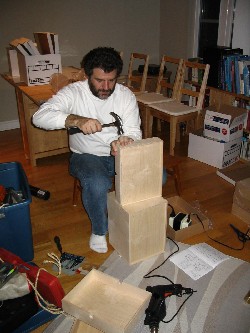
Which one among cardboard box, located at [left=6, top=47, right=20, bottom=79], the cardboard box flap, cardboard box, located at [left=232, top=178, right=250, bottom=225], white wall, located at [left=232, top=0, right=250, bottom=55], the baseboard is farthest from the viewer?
the baseboard

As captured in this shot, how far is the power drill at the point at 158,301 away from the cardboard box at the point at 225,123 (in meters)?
1.80

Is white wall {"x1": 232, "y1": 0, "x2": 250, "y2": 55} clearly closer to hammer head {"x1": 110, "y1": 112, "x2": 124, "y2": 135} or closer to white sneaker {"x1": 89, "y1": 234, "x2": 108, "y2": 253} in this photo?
hammer head {"x1": 110, "y1": 112, "x2": 124, "y2": 135}

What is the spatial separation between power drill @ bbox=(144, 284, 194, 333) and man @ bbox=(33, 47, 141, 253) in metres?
0.51

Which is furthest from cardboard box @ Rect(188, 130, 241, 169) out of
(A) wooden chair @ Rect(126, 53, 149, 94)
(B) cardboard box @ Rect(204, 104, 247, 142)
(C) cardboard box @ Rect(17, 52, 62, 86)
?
(C) cardboard box @ Rect(17, 52, 62, 86)

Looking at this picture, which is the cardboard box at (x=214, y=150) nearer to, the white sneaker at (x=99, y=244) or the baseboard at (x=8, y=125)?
the white sneaker at (x=99, y=244)

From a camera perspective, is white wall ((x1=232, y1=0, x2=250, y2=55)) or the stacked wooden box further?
white wall ((x1=232, y1=0, x2=250, y2=55))

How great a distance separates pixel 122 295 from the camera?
5.65 feet

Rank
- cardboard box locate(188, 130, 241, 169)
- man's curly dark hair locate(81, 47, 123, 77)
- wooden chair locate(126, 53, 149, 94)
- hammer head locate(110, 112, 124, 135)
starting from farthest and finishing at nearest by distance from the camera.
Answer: wooden chair locate(126, 53, 149, 94), cardboard box locate(188, 130, 241, 169), hammer head locate(110, 112, 124, 135), man's curly dark hair locate(81, 47, 123, 77)

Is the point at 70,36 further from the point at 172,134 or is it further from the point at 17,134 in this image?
the point at 172,134

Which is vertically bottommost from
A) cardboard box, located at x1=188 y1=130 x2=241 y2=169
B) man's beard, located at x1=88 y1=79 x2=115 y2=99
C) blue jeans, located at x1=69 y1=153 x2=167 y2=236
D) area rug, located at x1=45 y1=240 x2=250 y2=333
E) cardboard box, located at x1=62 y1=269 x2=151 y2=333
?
area rug, located at x1=45 y1=240 x2=250 y2=333

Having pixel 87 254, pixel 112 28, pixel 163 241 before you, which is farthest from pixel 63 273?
pixel 112 28

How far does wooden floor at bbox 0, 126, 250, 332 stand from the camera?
221 centimetres

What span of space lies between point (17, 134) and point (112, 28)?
6.34ft

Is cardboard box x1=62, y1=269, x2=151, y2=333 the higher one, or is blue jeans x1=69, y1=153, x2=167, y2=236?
blue jeans x1=69, y1=153, x2=167, y2=236
